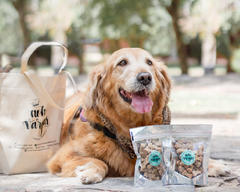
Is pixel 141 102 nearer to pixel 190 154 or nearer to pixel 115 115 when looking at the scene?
pixel 115 115

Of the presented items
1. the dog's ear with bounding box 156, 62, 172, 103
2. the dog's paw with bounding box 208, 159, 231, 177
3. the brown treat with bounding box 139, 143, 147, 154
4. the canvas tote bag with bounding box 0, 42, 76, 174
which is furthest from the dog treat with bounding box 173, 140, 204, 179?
the canvas tote bag with bounding box 0, 42, 76, 174

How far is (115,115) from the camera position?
2.71 metres

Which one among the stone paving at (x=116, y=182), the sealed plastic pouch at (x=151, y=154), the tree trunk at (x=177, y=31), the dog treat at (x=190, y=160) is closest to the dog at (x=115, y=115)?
the stone paving at (x=116, y=182)

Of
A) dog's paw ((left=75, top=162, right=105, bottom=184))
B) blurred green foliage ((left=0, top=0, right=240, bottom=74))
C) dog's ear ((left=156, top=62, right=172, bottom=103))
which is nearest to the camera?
dog's paw ((left=75, top=162, right=105, bottom=184))

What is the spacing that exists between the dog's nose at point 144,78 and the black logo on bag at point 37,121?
3.33ft

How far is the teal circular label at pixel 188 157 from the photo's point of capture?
2.15 meters

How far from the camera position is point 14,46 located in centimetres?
3600

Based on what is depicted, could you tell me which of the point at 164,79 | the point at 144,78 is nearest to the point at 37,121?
the point at 144,78

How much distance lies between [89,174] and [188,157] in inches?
32.4

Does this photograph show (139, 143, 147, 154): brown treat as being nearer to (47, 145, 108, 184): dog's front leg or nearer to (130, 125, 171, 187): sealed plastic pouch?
(130, 125, 171, 187): sealed plastic pouch

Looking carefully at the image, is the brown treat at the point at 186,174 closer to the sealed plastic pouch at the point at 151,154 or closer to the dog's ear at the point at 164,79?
the sealed plastic pouch at the point at 151,154

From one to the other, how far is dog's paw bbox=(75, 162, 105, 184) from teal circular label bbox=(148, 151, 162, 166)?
49 centimetres

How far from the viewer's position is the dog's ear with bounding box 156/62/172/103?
2906 mm

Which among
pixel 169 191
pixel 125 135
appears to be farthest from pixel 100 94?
pixel 169 191
